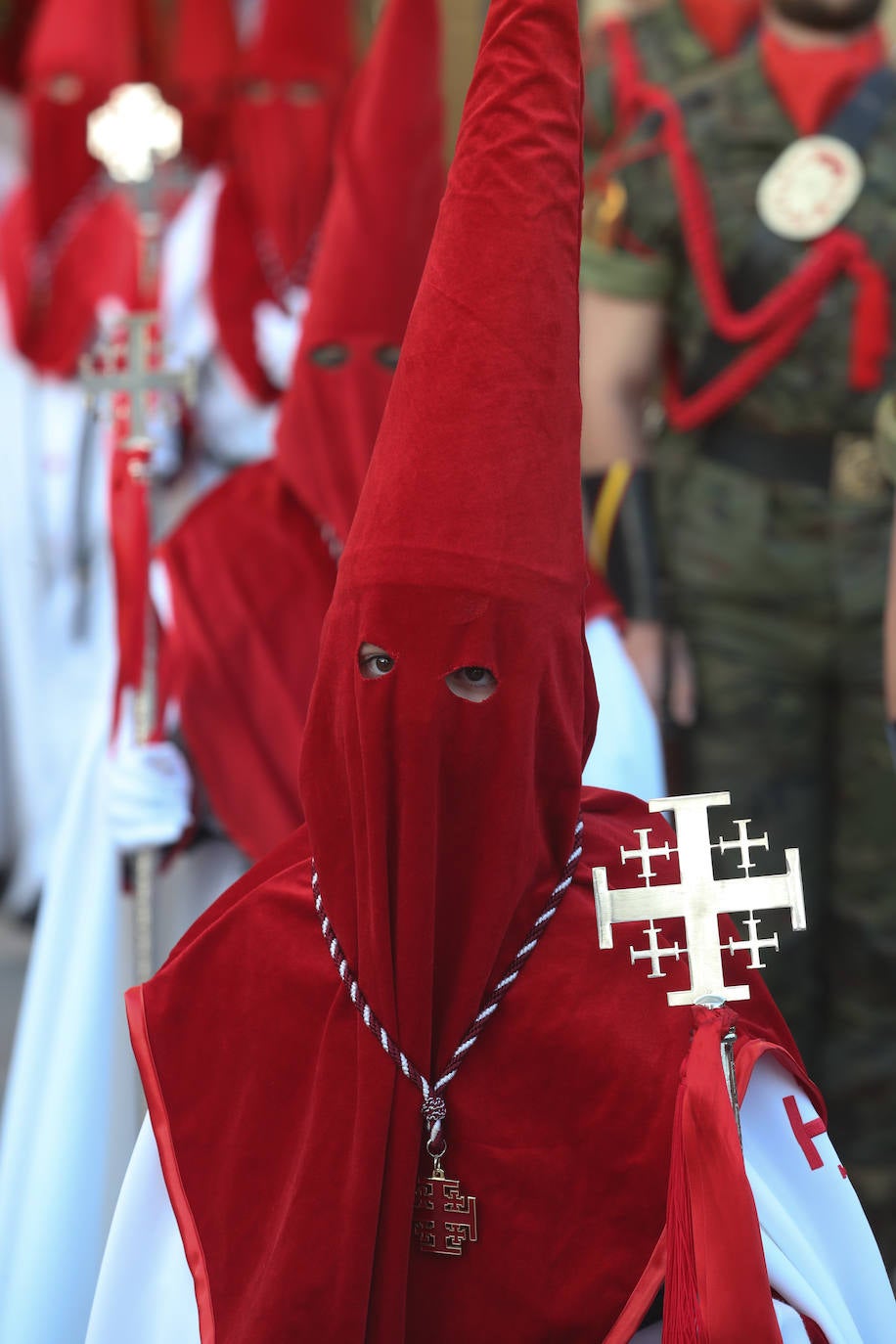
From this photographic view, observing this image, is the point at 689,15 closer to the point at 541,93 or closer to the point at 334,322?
the point at 334,322

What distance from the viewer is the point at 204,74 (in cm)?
643

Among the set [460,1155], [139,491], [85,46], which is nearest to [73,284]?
[85,46]

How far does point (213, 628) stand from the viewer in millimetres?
3043

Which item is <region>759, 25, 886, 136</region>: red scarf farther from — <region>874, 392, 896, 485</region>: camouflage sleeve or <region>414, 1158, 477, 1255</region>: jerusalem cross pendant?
<region>414, 1158, 477, 1255</region>: jerusalem cross pendant

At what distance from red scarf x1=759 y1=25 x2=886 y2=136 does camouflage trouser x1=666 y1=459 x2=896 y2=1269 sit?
665 mm

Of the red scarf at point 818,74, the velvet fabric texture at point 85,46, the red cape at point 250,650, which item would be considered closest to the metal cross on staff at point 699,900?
the red cape at point 250,650

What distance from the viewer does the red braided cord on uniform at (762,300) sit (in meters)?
3.18

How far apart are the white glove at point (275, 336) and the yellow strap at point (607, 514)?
173 centimetres

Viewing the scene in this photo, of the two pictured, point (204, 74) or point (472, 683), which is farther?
point (204, 74)

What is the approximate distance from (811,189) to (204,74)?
3.78m

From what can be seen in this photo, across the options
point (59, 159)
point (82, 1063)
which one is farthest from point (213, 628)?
point (59, 159)

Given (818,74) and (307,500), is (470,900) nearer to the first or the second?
(307,500)

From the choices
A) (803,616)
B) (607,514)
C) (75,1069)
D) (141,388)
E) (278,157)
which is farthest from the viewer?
(278,157)

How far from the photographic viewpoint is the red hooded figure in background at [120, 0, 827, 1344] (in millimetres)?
1848
